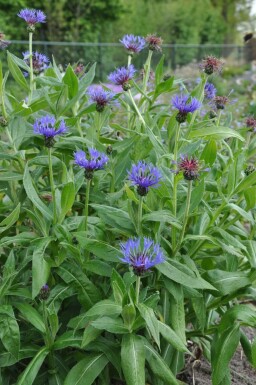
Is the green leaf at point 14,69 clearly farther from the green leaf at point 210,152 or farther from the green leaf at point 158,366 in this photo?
the green leaf at point 158,366

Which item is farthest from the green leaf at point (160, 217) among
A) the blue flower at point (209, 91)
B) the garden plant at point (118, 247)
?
the blue flower at point (209, 91)

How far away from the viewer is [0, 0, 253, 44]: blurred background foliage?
50.2ft

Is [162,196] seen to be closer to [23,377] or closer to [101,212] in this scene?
[101,212]

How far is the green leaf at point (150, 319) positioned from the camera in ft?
5.43

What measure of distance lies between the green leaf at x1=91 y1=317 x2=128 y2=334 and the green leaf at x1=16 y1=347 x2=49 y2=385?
0.84 ft

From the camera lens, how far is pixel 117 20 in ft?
58.2

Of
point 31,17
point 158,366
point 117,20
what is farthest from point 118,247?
point 117,20

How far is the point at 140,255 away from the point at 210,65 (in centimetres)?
91

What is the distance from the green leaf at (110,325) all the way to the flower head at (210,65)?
99cm

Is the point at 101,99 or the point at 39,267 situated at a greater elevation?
the point at 101,99

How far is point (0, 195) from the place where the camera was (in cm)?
253

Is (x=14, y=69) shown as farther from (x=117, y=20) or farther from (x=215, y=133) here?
(x=117, y=20)

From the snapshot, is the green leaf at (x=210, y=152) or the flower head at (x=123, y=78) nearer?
the green leaf at (x=210, y=152)

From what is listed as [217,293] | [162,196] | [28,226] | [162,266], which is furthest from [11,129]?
[217,293]
